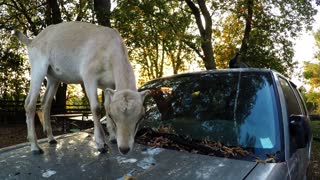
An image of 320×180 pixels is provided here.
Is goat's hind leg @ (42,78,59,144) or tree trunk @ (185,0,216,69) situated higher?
tree trunk @ (185,0,216,69)

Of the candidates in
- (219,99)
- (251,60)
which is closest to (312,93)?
(251,60)

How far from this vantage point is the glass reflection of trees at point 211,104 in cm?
287

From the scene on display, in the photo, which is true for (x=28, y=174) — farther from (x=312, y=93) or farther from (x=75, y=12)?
(x=312, y=93)

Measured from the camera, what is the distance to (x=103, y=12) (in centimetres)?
767

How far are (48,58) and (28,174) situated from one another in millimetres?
1250

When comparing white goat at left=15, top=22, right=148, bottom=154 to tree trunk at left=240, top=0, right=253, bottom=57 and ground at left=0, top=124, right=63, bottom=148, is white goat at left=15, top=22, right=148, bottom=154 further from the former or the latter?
tree trunk at left=240, top=0, right=253, bottom=57

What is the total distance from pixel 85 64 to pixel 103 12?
16.2 feet

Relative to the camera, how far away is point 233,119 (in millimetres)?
2947

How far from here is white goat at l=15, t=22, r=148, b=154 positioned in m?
2.72

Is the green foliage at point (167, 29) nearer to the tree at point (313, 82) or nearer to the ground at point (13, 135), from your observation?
the ground at point (13, 135)

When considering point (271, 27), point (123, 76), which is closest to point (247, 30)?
point (271, 27)

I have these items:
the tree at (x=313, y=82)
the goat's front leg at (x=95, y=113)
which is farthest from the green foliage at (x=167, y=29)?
the tree at (x=313, y=82)

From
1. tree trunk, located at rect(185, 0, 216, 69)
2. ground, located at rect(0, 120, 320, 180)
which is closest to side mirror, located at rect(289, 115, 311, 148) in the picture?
ground, located at rect(0, 120, 320, 180)

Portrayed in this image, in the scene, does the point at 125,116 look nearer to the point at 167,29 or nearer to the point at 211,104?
the point at 211,104
